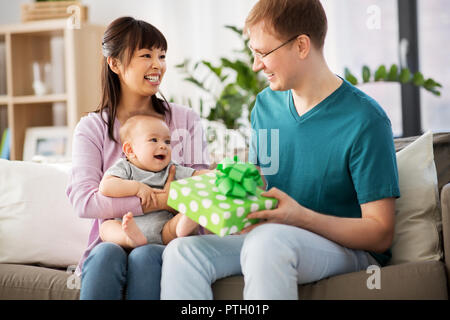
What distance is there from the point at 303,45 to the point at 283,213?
476mm

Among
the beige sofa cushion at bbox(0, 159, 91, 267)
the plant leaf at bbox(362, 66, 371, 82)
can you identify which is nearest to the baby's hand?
the beige sofa cushion at bbox(0, 159, 91, 267)

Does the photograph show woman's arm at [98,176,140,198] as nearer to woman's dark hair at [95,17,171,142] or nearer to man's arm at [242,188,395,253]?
woman's dark hair at [95,17,171,142]

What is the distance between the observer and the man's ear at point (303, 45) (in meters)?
1.45

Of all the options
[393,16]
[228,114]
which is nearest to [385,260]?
[228,114]

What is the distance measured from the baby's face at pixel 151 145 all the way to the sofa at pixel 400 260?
40 cm

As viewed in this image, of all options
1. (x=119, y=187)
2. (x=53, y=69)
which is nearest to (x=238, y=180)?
(x=119, y=187)

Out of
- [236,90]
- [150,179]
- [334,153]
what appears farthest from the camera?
[236,90]

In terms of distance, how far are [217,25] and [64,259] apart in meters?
2.16

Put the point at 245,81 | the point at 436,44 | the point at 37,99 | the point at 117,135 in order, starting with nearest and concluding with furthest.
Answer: the point at 117,135
the point at 245,81
the point at 436,44
the point at 37,99

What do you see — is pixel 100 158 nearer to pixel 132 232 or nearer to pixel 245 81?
pixel 132 232

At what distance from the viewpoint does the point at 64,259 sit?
1834 millimetres

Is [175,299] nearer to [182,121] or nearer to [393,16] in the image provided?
[182,121]

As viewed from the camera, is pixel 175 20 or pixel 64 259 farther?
pixel 175 20

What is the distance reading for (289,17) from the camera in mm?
1437
